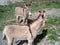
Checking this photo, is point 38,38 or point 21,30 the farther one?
point 38,38

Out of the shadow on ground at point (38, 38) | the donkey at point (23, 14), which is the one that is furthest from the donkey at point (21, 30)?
the donkey at point (23, 14)

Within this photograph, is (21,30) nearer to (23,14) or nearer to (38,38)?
(38,38)

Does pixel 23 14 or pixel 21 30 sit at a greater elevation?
pixel 21 30

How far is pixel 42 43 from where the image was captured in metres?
10.1

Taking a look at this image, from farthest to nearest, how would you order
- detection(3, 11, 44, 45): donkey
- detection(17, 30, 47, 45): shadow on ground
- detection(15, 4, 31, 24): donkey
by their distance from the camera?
detection(15, 4, 31, 24): donkey → detection(17, 30, 47, 45): shadow on ground → detection(3, 11, 44, 45): donkey

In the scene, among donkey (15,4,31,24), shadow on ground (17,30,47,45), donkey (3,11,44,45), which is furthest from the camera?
donkey (15,4,31,24)

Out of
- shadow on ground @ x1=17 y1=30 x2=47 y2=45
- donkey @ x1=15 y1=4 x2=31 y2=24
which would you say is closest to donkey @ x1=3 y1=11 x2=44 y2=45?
shadow on ground @ x1=17 y1=30 x2=47 y2=45

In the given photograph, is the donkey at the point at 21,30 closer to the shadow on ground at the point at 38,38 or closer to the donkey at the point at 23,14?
the shadow on ground at the point at 38,38

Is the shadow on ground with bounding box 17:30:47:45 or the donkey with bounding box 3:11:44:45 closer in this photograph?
the donkey with bounding box 3:11:44:45

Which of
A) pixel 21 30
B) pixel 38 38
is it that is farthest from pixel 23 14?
pixel 21 30

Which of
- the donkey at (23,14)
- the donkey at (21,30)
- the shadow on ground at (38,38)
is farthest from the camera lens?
the donkey at (23,14)

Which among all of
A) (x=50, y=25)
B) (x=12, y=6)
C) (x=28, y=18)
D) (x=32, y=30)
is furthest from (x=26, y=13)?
(x=32, y=30)

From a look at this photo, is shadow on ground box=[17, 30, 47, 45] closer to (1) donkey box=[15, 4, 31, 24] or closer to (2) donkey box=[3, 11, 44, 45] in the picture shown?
(2) donkey box=[3, 11, 44, 45]

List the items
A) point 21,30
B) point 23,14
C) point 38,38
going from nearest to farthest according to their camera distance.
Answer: point 21,30, point 38,38, point 23,14
